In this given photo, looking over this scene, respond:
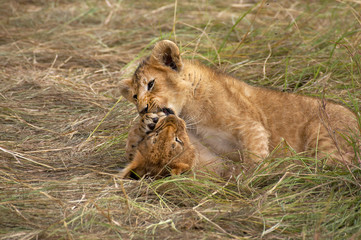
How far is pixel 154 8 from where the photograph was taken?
9.95 metres

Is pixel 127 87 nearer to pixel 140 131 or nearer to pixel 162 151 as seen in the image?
pixel 140 131

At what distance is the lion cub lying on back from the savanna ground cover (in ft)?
0.41

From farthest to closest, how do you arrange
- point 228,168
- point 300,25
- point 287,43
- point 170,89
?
point 300,25 → point 287,43 → point 170,89 → point 228,168

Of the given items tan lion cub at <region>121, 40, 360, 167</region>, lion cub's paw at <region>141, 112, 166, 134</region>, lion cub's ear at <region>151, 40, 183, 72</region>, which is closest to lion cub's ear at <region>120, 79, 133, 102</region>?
tan lion cub at <region>121, 40, 360, 167</region>

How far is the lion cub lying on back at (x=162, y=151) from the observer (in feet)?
14.7

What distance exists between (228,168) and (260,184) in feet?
1.40

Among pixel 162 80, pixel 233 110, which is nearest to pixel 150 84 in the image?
pixel 162 80

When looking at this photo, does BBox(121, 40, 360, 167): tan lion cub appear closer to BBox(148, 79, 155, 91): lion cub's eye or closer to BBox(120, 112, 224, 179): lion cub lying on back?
BBox(148, 79, 155, 91): lion cub's eye

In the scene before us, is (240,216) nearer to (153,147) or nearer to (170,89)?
(153,147)

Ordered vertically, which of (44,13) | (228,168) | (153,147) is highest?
(153,147)

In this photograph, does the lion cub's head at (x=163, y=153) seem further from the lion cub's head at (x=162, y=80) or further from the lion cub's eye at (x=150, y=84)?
the lion cub's eye at (x=150, y=84)

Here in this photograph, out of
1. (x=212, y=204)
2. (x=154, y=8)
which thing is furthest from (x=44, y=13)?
(x=212, y=204)

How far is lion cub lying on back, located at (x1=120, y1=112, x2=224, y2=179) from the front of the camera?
14.7 feet

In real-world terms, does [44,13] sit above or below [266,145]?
below
